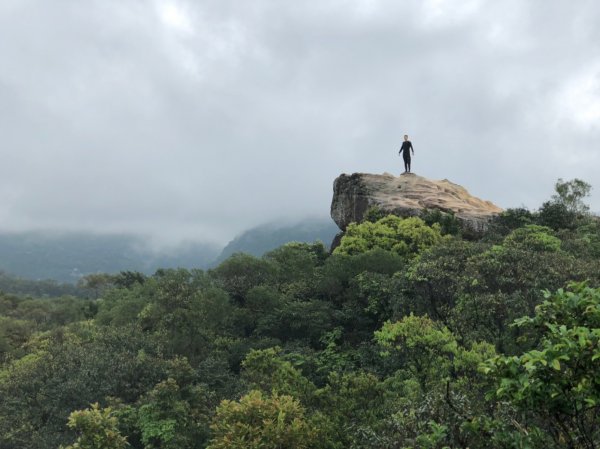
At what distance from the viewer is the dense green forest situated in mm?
5652

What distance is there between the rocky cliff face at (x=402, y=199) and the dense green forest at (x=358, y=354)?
7.93 feet

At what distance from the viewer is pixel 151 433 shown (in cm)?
1844

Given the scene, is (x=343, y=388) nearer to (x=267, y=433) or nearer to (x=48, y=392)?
(x=267, y=433)

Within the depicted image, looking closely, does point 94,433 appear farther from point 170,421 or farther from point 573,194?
point 573,194

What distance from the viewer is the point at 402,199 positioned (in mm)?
38500

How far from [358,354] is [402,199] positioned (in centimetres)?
1922

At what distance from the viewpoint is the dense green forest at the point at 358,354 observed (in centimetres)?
565

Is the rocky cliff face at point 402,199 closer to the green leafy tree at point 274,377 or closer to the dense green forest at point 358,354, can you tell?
the dense green forest at point 358,354

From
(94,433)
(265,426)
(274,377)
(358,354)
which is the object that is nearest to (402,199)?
(358,354)

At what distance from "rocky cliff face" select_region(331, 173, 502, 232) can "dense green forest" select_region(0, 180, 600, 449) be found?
242cm

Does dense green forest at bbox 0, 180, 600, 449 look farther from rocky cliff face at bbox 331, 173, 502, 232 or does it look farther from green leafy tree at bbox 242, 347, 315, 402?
rocky cliff face at bbox 331, 173, 502, 232

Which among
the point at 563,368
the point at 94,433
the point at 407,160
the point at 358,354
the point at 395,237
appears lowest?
the point at 94,433

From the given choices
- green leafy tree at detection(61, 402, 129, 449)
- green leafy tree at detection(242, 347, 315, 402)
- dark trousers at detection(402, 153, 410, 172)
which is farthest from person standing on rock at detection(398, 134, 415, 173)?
green leafy tree at detection(61, 402, 129, 449)

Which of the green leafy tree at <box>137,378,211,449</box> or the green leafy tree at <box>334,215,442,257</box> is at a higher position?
the green leafy tree at <box>334,215,442,257</box>
